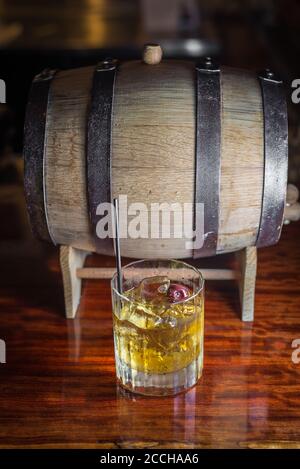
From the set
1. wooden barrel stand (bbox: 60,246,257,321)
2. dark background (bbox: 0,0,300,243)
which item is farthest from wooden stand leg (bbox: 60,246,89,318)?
dark background (bbox: 0,0,300,243)

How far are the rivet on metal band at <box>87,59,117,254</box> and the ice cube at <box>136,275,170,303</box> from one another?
8.6 inches

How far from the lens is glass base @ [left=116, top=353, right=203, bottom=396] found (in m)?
1.49

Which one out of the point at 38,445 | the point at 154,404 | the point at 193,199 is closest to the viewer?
the point at 38,445

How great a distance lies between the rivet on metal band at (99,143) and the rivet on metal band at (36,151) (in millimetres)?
130

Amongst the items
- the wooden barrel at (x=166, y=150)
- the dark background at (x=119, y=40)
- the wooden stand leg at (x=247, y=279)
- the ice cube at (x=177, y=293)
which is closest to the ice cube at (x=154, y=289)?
the ice cube at (x=177, y=293)

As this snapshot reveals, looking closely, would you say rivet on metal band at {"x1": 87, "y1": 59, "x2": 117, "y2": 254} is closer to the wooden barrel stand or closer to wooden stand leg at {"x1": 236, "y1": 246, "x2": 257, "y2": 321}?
the wooden barrel stand

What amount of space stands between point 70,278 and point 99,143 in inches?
14.8

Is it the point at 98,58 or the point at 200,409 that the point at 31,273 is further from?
the point at 98,58

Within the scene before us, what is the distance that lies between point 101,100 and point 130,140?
0.12 metres

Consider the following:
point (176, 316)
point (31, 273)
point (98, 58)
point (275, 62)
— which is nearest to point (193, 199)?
point (176, 316)

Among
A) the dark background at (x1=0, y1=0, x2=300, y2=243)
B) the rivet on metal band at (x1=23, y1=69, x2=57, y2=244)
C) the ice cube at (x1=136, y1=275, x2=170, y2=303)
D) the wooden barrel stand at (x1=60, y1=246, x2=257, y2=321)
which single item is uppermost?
the rivet on metal band at (x1=23, y1=69, x2=57, y2=244)

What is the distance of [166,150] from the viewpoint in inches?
61.9

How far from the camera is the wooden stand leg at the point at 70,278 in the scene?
1730 millimetres

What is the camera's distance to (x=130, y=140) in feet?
5.18
